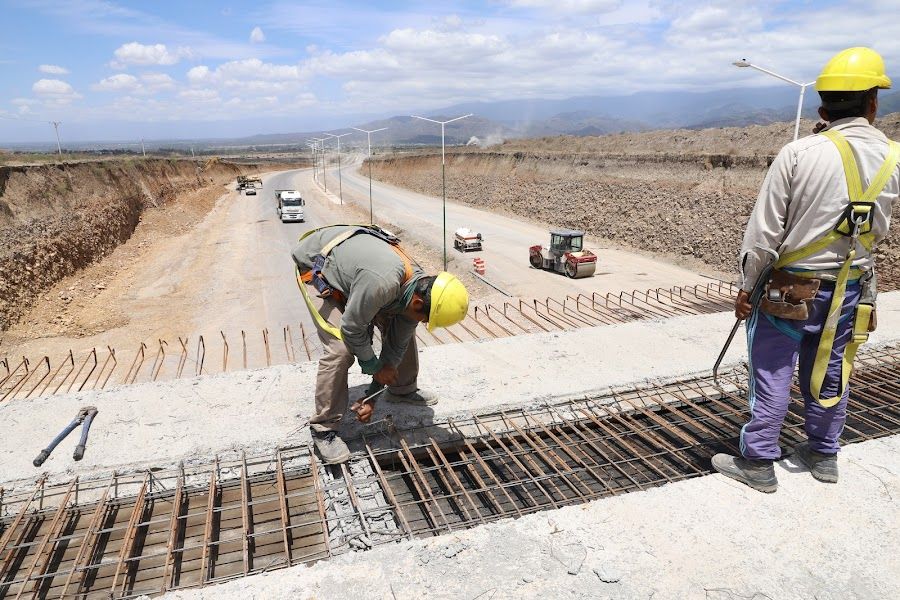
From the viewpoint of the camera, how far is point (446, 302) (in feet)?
12.0

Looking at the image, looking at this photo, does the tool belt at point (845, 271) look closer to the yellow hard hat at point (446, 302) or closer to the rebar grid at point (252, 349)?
the yellow hard hat at point (446, 302)

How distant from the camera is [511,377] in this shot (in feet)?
18.0

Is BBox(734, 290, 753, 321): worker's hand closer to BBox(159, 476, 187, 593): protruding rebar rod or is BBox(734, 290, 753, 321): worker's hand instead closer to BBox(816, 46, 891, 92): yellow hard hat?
BBox(816, 46, 891, 92): yellow hard hat

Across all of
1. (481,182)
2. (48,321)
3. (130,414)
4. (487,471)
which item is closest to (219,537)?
(130,414)

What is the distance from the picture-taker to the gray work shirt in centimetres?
347

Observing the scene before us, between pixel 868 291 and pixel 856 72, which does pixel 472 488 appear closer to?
pixel 868 291

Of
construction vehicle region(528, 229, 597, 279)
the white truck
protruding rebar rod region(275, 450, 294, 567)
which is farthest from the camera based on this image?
the white truck

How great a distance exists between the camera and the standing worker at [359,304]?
3.52 m

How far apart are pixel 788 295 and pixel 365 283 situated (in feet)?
8.40

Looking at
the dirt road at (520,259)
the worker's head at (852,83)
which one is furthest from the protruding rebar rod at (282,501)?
the dirt road at (520,259)

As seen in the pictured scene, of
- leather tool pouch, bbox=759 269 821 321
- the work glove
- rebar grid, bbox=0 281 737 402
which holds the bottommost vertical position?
rebar grid, bbox=0 281 737 402

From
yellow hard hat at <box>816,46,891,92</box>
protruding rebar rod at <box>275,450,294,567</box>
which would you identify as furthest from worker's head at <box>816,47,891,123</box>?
protruding rebar rod at <box>275,450,294,567</box>

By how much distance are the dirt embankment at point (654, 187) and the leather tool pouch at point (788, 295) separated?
1690 cm

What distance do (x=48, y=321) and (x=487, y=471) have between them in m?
14.0
